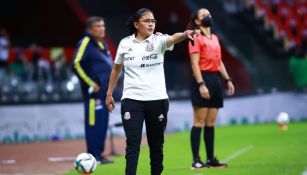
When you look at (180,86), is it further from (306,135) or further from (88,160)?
(88,160)

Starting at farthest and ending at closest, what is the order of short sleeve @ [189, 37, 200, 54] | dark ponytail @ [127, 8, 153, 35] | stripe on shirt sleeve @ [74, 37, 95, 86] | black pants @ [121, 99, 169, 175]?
stripe on shirt sleeve @ [74, 37, 95, 86]
short sleeve @ [189, 37, 200, 54]
dark ponytail @ [127, 8, 153, 35]
black pants @ [121, 99, 169, 175]

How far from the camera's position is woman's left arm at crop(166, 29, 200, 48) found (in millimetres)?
8203

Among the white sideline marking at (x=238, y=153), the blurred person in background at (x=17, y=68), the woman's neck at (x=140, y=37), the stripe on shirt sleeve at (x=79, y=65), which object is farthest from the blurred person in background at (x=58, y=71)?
the woman's neck at (x=140, y=37)

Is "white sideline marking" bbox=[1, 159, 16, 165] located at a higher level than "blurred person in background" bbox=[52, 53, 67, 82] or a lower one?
lower

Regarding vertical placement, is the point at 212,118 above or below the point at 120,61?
below

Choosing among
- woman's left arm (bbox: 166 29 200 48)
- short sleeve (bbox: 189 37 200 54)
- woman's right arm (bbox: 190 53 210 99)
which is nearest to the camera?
woman's left arm (bbox: 166 29 200 48)

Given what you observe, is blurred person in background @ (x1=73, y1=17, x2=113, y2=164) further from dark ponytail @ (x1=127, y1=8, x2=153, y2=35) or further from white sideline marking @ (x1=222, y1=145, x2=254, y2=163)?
dark ponytail @ (x1=127, y1=8, x2=153, y2=35)

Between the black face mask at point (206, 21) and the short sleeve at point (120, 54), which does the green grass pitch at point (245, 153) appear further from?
the short sleeve at point (120, 54)

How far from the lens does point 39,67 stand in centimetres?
2105

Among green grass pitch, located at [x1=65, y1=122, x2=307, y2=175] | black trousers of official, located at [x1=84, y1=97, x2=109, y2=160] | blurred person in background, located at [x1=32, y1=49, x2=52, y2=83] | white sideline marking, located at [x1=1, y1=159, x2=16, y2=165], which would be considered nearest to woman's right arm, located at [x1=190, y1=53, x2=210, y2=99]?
green grass pitch, located at [x1=65, y1=122, x2=307, y2=175]

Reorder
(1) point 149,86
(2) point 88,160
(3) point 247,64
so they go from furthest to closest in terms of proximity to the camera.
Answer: (3) point 247,64
(2) point 88,160
(1) point 149,86

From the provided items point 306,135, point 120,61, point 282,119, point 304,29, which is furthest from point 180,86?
point 120,61

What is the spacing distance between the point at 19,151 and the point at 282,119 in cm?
657

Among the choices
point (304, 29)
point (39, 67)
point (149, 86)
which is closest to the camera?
point (149, 86)
